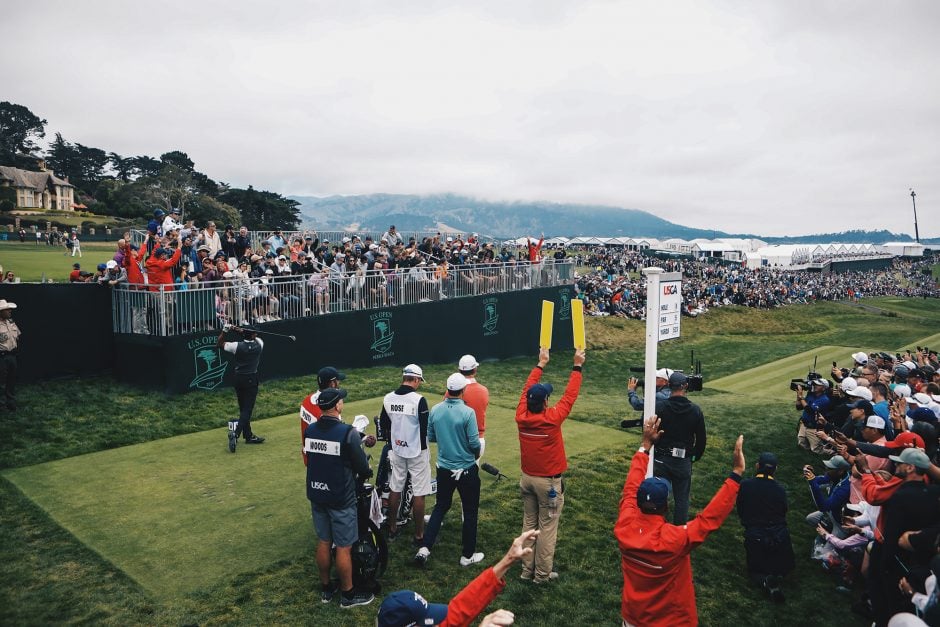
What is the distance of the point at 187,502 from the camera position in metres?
8.87

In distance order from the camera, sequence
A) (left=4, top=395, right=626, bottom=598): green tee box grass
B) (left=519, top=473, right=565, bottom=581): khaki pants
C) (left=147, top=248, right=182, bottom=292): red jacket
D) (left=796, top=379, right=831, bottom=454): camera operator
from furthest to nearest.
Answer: (left=147, top=248, right=182, bottom=292): red jacket, (left=796, top=379, right=831, bottom=454): camera operator, (left=4, top=395, right=626, bottom=598): green tee box grass, (left=519, top=473, right=565, bottom=581): khaki pants

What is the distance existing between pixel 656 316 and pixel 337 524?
432 centimetres

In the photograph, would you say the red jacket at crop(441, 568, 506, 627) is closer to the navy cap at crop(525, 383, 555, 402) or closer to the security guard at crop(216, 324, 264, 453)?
the navy cap at crop(525, 383, 555, 402)

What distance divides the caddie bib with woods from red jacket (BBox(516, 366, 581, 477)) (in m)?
1.27

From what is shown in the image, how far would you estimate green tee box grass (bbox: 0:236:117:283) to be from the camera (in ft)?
78.5

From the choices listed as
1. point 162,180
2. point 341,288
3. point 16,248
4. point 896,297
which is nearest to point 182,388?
point 341,288

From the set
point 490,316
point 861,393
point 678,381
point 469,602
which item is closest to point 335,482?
point 469,602

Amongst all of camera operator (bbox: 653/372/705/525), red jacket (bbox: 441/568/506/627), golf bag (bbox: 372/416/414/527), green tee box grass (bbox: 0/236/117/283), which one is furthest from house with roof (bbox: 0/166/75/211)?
red jacket (bbox: 441/568/506/627)

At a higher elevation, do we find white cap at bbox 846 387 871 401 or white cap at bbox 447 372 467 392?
white cap at bbox 447 372 467 392

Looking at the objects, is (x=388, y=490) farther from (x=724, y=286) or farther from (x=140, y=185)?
(x=140, y=185)

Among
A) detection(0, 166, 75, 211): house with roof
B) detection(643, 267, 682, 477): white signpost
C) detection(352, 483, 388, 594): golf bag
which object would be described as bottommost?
detection(352, 483, 388, 594): golf bag

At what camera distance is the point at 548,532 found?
23.2 ft

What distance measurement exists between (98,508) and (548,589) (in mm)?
6041

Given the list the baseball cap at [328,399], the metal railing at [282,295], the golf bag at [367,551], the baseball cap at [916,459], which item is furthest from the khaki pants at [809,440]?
the metal railing at [282,295]
